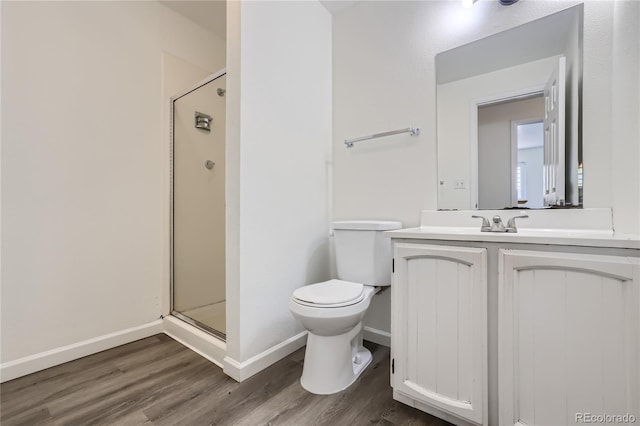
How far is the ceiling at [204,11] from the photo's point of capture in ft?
7.14

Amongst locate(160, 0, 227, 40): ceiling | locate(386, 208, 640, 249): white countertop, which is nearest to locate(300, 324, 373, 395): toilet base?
locate(386, 208, 640, 249): white countertop

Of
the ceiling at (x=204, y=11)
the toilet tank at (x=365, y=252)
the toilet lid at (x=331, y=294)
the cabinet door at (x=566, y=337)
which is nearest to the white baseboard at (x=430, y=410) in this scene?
the cabinet door at (x=566, y=337)

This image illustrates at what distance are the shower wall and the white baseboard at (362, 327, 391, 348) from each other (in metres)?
1.09

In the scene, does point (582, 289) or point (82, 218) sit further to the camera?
point (82, 218)

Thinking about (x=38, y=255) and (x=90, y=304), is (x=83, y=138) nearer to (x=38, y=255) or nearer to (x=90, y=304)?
(x=38, y=255)

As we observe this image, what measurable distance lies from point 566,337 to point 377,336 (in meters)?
1.16

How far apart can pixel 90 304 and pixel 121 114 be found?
1.26 m

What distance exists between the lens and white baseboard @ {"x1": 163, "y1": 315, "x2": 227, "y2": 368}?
1.65 m

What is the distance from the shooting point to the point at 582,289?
0.89m

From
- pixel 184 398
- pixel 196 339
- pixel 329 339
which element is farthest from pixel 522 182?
pixel 196 339

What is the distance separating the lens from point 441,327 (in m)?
1.13

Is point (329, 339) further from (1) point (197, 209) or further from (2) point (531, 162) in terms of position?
(1) point (197, 209)

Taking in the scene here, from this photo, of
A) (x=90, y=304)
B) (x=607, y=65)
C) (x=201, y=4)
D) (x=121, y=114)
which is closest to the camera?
(x=607, y=65)

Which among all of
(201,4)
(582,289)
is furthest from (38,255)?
(582,289)
